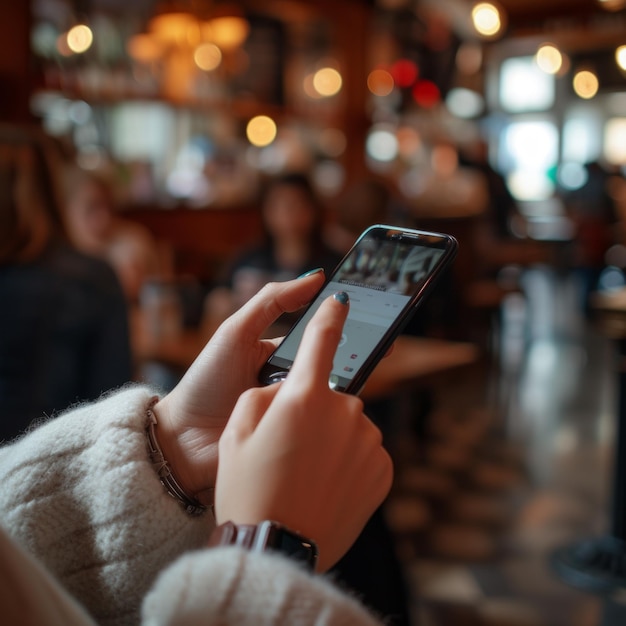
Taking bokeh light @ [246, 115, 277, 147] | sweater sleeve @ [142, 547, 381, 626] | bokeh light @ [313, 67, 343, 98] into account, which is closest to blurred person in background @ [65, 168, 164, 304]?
bokeh light @ [246, 115, 277, 147]

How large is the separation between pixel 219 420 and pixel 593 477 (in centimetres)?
328

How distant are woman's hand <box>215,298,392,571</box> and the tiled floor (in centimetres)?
192

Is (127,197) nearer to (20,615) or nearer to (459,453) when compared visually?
(459,453)

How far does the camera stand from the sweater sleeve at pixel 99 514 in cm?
81

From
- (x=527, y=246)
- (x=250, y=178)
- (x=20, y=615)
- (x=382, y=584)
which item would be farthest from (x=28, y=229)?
(x=527, y=246)

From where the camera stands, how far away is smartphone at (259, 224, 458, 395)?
884 millimetres

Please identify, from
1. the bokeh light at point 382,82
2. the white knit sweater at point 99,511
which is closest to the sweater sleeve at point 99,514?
the white knit sweater at point 99,511

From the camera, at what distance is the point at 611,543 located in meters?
2.95

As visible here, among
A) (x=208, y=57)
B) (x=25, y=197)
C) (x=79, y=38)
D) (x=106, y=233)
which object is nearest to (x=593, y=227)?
(x=208, y=57)

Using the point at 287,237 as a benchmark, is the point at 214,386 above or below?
above

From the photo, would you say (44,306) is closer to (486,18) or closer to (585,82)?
(486,18)

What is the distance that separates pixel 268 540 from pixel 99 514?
24cm

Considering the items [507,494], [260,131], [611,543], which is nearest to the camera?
[611,543]

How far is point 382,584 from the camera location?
5.01ft
